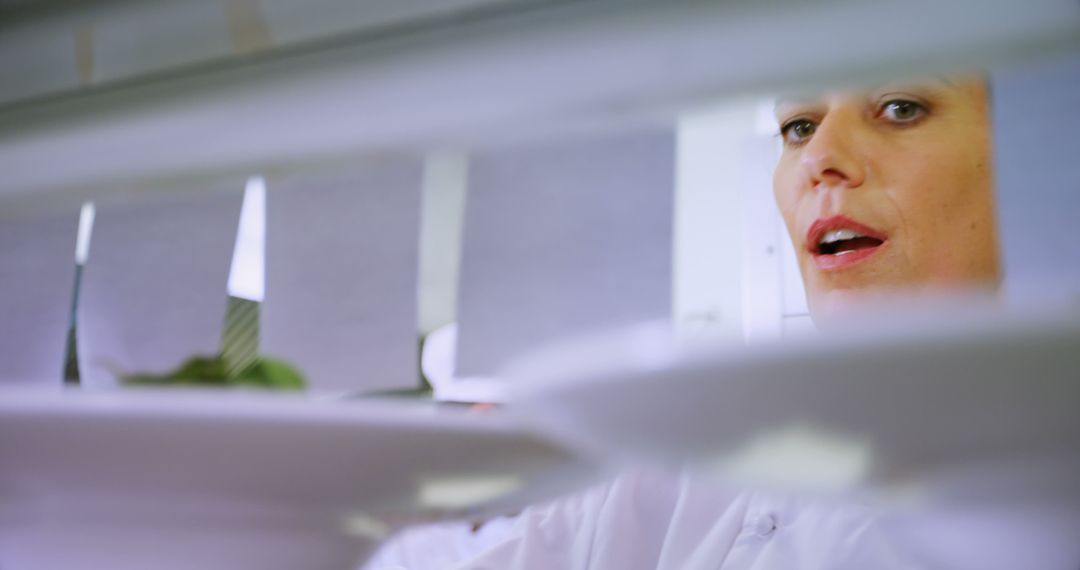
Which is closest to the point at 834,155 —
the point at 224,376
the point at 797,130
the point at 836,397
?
the point at 797,130

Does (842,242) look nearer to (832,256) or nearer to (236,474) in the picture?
(832,256)

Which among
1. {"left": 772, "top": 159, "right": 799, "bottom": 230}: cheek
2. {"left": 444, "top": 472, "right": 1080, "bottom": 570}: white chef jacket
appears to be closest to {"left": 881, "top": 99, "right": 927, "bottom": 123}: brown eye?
{"left": 772, "top": 159, "right": 799, "bottom": 230}: cheek

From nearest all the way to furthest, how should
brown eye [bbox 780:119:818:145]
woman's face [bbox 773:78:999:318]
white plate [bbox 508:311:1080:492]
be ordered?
white plate [bbox 508:311:1080:492]
woman's face [bbox 773:78:999:318]
brown eye [bbox 780:119:818:145]

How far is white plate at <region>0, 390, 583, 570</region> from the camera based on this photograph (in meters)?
0.40

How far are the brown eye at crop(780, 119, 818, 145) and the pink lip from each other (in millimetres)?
110

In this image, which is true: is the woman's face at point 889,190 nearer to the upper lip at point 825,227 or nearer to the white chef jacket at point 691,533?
the upper lip at point 825,227

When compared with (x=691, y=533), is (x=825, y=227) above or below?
above

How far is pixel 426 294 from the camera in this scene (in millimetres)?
1078

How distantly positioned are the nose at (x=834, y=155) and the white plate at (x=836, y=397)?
767 millimetres

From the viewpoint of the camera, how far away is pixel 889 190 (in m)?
1.03

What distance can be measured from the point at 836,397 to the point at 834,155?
868mm

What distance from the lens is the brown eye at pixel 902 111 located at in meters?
1.05

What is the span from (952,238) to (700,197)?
0.87ft

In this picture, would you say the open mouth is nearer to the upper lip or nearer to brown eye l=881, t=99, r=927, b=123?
the upper lip
